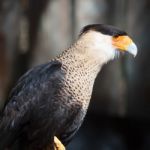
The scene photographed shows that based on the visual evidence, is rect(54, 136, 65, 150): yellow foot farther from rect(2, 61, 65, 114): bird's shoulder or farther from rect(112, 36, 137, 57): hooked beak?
rect(112, 36, 137, 57): hooked beak

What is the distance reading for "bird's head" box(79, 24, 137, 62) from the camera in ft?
14.9

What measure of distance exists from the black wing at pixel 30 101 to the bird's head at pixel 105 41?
0.75 ft

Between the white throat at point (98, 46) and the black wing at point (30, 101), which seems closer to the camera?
the black wing at point (30, 101)

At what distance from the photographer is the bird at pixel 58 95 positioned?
4.41 m

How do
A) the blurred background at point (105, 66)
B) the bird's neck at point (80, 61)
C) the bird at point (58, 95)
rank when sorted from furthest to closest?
the blurred background at point (105, 66), the bird's neck at point (80, 61), the bird at point (58, 95)

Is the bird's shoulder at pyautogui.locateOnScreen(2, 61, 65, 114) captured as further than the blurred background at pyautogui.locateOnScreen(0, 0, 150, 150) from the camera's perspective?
No

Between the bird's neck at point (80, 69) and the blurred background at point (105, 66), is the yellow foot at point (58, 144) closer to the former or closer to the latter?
the bird's neck at point (80, 69)

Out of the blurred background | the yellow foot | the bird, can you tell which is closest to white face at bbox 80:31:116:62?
the bird

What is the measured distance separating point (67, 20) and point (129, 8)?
675mm

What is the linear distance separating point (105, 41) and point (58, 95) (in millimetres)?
443

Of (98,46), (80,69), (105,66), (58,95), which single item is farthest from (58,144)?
(105,66)

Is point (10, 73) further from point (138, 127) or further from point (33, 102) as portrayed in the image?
point (33, 102)

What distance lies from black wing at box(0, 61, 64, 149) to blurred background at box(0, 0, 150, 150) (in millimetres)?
2972

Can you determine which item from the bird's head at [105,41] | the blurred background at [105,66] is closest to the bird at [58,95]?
the bird's head at [105,41]
